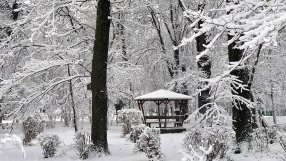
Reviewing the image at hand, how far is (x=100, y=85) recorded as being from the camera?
8711mm

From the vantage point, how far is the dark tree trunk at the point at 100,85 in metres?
8.60

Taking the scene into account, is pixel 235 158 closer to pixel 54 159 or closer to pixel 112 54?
pixel 54 159

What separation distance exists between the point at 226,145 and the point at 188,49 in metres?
14.5

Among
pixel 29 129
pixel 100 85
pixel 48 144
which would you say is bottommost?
pixel 48 144

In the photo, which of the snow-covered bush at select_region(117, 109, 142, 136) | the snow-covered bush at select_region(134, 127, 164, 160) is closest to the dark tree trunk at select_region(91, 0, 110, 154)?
the snow-covered bush at select_region(134, 127, 164, 160)

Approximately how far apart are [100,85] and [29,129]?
4.75 meters

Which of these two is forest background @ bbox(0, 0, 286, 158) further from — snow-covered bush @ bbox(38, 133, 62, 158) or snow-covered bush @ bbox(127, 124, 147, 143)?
snow-covered bush @ bbox(127, 124, 147, 143)

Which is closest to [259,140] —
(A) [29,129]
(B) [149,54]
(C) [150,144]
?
(C) [150,144]

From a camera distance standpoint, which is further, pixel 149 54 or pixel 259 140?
pixel 149 54

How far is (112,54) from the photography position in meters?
12.6

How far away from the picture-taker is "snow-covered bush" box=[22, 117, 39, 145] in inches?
453

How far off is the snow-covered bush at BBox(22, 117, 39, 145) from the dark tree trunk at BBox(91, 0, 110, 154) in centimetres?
420

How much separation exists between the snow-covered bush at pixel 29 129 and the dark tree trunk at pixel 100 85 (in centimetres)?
420

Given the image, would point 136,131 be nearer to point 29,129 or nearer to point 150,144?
point 150,144
